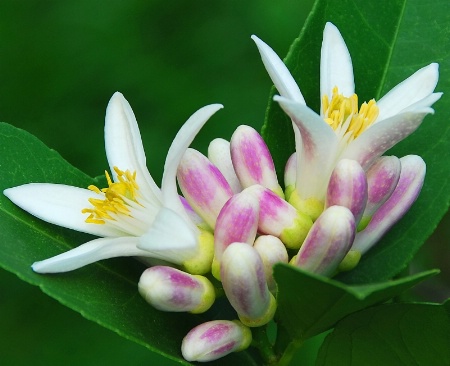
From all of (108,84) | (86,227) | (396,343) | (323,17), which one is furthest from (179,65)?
(396,343)

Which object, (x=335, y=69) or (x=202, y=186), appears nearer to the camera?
(x=202, y=186)

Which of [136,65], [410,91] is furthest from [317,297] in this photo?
[136,65]

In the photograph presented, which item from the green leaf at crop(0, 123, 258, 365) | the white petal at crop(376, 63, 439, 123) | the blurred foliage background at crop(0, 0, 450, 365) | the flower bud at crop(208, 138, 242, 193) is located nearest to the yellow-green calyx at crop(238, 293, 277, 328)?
the green leaf at crop(0, 123, 258, 365)

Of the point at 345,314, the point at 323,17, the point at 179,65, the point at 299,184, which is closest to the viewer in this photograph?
the point at 345,314

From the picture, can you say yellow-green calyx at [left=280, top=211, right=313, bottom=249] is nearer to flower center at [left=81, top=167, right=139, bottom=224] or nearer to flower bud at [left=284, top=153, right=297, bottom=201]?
flower bud at [left=284, top=153, right=297, bottom=201]

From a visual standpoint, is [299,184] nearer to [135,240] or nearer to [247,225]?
[247,225]

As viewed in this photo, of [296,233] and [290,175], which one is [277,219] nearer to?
[296,233]
